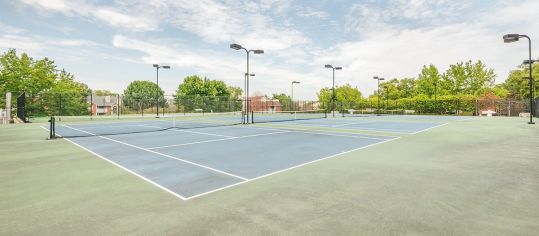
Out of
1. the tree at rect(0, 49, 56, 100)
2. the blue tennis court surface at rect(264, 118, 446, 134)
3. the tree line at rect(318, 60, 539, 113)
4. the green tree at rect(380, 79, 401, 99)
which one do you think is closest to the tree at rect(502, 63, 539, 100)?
the tree line at rect(318, 60, 539, 113)

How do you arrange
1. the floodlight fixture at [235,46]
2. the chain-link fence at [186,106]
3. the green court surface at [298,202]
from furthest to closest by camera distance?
the chain-link fence at [186,106] < the floodlight fixture at [235,46] < the green court surface at [298,202]

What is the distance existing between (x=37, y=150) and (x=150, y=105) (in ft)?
141

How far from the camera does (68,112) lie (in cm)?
4016

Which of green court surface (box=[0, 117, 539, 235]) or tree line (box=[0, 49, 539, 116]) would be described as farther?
tree line (box=[0, 49, 539, 116])

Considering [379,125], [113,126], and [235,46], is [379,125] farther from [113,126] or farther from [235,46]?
[113,126]

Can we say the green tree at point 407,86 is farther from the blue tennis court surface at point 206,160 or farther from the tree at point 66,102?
the blue tennis court surface at point 206,160

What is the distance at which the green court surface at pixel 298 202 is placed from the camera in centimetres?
359

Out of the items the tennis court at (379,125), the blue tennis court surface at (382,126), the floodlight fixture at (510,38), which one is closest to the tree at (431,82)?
the tennis court at (379,125)

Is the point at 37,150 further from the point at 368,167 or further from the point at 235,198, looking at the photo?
the point at 368,167

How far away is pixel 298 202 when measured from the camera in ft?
14.8

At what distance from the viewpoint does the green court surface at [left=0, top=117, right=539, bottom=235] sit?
359cm

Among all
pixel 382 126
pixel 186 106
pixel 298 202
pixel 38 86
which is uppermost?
pixel 38 86

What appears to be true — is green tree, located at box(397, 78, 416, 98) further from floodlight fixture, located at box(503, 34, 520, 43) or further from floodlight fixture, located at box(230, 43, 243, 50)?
floodlight fixture, located at box(230, 43, 243, 50)

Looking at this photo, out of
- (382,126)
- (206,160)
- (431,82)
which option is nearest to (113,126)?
(206,160)
